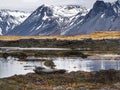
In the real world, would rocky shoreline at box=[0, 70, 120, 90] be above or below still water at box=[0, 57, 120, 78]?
above

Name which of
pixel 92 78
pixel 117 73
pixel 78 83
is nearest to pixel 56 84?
pixel 78 83

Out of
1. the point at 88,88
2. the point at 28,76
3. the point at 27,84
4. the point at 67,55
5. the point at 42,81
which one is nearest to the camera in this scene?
the point at 88,88

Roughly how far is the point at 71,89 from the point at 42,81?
336 inches

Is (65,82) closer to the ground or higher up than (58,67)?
higher up

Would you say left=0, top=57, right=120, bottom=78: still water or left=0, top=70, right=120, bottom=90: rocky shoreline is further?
left=0, top=57, right=120, bottom=78: still water

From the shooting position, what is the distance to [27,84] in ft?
163

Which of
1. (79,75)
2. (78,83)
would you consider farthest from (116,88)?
(79,75)

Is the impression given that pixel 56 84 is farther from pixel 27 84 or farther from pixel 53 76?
pixel 53 76

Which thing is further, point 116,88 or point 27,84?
point 27,84

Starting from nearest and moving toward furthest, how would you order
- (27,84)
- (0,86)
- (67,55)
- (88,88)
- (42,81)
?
(0,86) < (88,88) < (27,84) < (42,81) < (67,55)

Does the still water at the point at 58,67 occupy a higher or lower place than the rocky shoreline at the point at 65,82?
lower

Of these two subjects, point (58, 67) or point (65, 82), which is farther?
point (58, 67)

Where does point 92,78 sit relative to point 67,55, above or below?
above

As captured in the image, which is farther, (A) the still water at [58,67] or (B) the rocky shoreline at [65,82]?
(A) the still water at [58,67]
